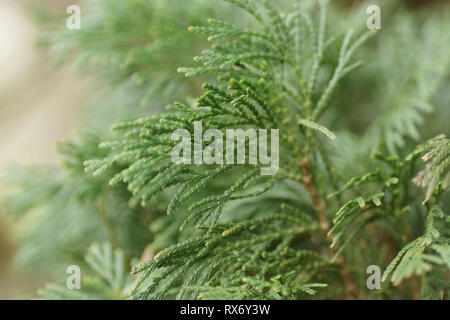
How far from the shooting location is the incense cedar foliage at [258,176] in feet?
3.47

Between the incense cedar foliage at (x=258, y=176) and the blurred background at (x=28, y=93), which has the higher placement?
the blurred background at (x=28, y=93)

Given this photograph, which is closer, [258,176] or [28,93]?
[258,176]

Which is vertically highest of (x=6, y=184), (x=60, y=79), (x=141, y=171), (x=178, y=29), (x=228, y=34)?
(x=60, y=79)

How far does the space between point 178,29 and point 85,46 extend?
51 centimetres

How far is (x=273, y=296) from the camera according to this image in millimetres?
1004

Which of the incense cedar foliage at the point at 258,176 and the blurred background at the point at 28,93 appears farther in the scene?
the blurred background at the point at 28,93

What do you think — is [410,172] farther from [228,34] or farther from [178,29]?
[178,29]

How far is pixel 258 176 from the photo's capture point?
1131mm

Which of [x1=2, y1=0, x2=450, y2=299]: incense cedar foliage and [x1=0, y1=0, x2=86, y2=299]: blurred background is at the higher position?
[x1=0, y1=0, x2=86, y2=299]: blurred background

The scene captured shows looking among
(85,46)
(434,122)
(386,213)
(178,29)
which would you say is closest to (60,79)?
(85,46)

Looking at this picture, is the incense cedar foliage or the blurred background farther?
the blurred background

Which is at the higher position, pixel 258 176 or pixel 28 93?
pixel 28 93

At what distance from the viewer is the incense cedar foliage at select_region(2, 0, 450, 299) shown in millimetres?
1059

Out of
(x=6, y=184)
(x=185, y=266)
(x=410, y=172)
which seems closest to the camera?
(x=185, y=266)
